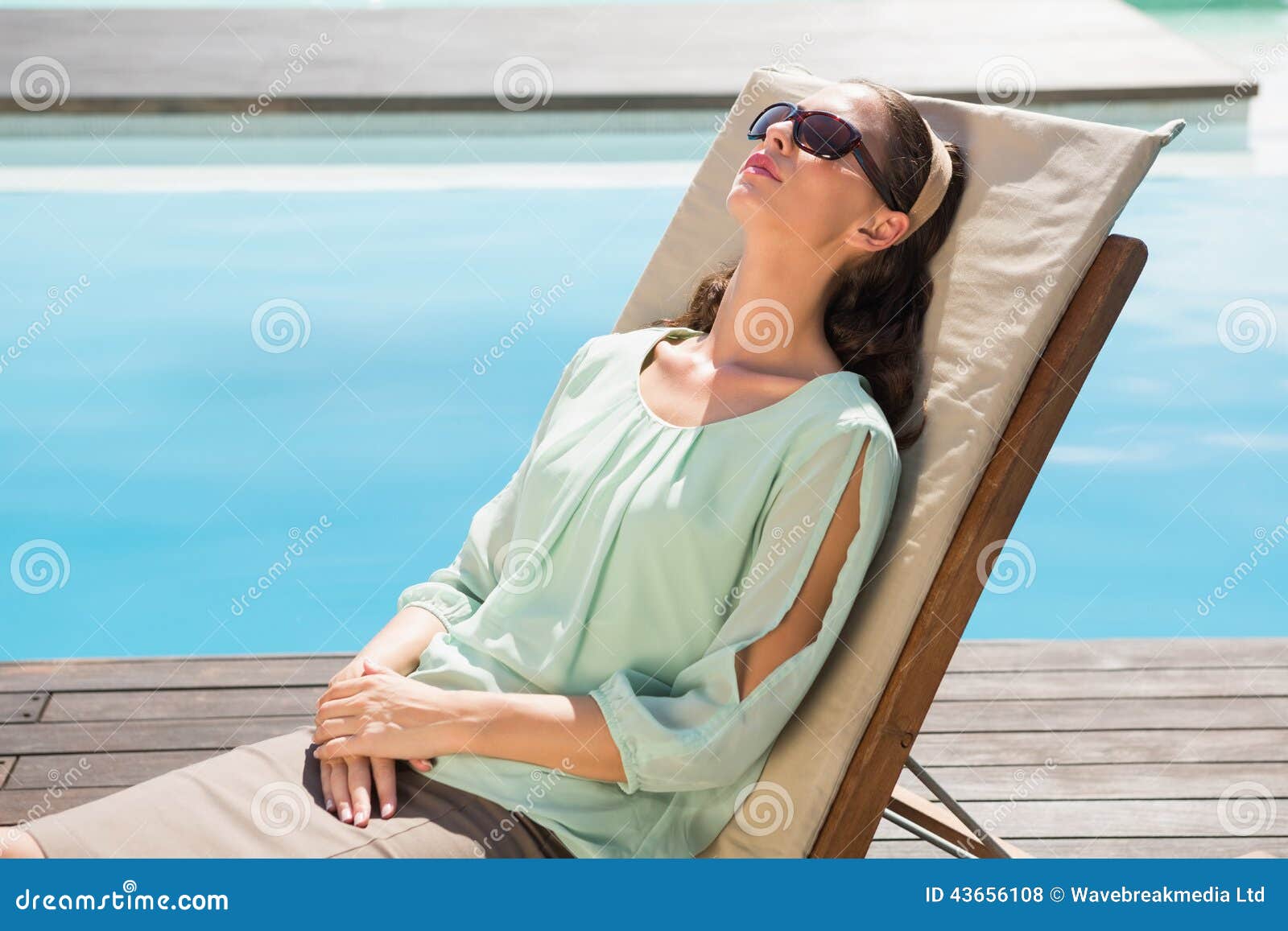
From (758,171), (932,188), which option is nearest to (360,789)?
(758,171)

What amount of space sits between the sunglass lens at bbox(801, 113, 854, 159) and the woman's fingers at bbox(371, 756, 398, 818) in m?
1.04

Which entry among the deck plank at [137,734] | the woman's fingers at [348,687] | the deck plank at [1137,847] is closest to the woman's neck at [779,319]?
the woman's fingers at [348,687]

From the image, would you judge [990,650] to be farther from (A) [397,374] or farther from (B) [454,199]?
(B) [454,199]

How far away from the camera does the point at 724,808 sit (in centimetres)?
187

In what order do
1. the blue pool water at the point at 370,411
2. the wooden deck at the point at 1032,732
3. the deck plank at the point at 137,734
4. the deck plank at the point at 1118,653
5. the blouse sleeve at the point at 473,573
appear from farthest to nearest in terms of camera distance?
the blue pool water at the point at 370,411, the deck plank at the point at 1118,653, the deck plank at the point at 137,734, the wooden deck at the point at 1032,732, the blouse sleeve at the point at 473,573

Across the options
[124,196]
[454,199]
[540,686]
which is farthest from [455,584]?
[124,196]

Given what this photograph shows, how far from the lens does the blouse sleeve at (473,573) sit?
209cm

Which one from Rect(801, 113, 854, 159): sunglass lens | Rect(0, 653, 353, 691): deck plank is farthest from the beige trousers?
Rect(0, 653, 353, 691): deck plank

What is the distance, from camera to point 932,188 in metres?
2.05

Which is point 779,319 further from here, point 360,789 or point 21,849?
point 21,849

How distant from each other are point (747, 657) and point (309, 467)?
148 inches

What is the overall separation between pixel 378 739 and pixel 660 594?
42 cm

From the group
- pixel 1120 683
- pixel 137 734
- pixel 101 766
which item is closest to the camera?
pixel 101 766

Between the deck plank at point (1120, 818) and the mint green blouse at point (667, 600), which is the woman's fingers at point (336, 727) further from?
the deck plank at point (1120, 818)
